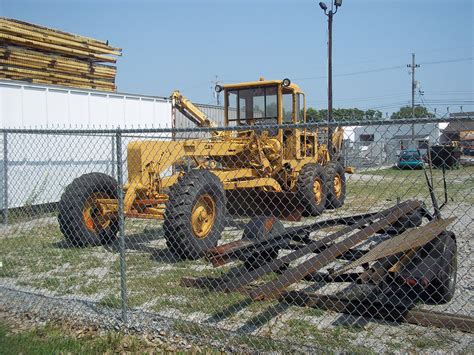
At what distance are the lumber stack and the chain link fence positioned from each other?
212 cm

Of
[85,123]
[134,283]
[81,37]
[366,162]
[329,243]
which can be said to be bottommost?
[134,283]

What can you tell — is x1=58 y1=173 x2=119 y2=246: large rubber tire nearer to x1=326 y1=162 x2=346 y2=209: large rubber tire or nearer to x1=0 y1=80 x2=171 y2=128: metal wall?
x1=0 y1=80 x2=171 y2=128: metal wall

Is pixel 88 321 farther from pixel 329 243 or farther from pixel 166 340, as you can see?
pixel 329 243

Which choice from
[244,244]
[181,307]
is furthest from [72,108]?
[181,307]

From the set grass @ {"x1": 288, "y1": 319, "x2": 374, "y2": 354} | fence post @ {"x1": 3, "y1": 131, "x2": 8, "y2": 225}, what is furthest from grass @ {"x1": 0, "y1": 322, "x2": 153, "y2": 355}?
fence post @ {"x1": 3, "y1": 131, "x2": 8, "y2": 225}

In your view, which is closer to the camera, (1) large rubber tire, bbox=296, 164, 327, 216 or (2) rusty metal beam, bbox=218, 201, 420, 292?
(2) rusty metal beam, bbox=218, 201, 420, 292

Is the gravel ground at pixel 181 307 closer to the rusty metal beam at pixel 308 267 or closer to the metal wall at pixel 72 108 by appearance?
the rusty metal beam at pixel 308 267

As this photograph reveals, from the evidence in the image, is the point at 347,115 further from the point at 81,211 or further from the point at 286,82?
the point at 81,211

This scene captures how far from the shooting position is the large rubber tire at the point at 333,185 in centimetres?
1156

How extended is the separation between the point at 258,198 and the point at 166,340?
6.38 meters

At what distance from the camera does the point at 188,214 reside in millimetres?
6676

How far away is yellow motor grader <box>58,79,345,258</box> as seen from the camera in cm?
694

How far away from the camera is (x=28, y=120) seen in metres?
10.4

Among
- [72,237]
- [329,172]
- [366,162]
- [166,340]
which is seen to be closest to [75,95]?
[72,237]
